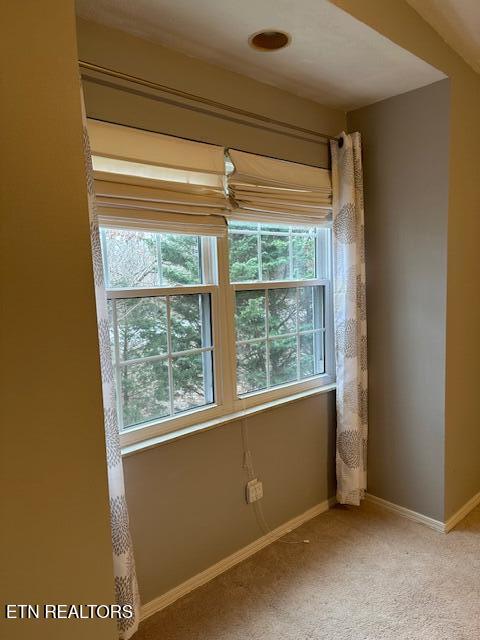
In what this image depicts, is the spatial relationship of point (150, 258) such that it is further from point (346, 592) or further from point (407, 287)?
point (346, 592)

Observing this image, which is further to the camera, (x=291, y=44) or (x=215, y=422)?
(x=215, y=422)

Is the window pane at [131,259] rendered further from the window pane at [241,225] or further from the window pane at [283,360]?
the window pane at [283,360]

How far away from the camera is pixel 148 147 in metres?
1.65

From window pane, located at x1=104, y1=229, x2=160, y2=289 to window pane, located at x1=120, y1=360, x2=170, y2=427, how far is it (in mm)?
341

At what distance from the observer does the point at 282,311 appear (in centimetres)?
233

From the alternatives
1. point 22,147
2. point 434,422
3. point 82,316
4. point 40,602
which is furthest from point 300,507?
point 22,147

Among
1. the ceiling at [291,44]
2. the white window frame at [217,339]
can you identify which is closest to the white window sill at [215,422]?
the white window frame at [217,339]

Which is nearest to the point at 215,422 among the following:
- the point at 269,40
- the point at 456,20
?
the point at 269,40

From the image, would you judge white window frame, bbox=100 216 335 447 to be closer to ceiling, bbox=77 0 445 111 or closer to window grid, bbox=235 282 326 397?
window grid, bbox=235 282 326 397

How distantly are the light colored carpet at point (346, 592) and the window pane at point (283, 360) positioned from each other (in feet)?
2.74

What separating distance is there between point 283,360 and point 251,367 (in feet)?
0.79

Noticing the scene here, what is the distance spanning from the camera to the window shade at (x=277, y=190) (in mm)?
1945

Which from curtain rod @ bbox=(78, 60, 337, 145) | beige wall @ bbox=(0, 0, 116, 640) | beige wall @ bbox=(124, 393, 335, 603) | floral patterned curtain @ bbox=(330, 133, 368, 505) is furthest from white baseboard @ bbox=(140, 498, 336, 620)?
curtain rod @ bbox=(78, 60, 337, 145)

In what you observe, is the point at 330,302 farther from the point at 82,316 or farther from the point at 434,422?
the point at 82,316
